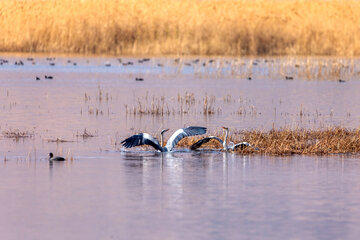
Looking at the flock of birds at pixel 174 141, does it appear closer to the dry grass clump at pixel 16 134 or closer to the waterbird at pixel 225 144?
the waterbird at pixel 225 144

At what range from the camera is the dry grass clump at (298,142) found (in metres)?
13.8

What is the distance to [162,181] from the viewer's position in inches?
437

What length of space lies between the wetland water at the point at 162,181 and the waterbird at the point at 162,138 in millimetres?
204

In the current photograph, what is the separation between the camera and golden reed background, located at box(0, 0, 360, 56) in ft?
144

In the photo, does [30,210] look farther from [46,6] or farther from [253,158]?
[46,6]

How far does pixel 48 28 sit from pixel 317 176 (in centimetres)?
3300

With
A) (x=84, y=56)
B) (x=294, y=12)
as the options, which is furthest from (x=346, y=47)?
(x=84, y=56)

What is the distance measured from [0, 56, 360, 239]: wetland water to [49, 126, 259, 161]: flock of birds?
0.19m

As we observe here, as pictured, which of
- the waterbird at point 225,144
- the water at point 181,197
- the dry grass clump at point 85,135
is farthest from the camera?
the dry grass clump at point 85,135

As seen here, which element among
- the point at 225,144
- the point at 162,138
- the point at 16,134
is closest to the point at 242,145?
the point at 225,144

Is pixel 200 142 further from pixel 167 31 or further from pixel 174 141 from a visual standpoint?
pixel 167 31

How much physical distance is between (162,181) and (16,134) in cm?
554

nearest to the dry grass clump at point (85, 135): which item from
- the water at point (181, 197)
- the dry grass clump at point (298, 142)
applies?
the dry grass clump at point (298, 142)

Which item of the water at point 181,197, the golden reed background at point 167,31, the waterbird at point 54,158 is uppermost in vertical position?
the golden reed background at point 167,31
